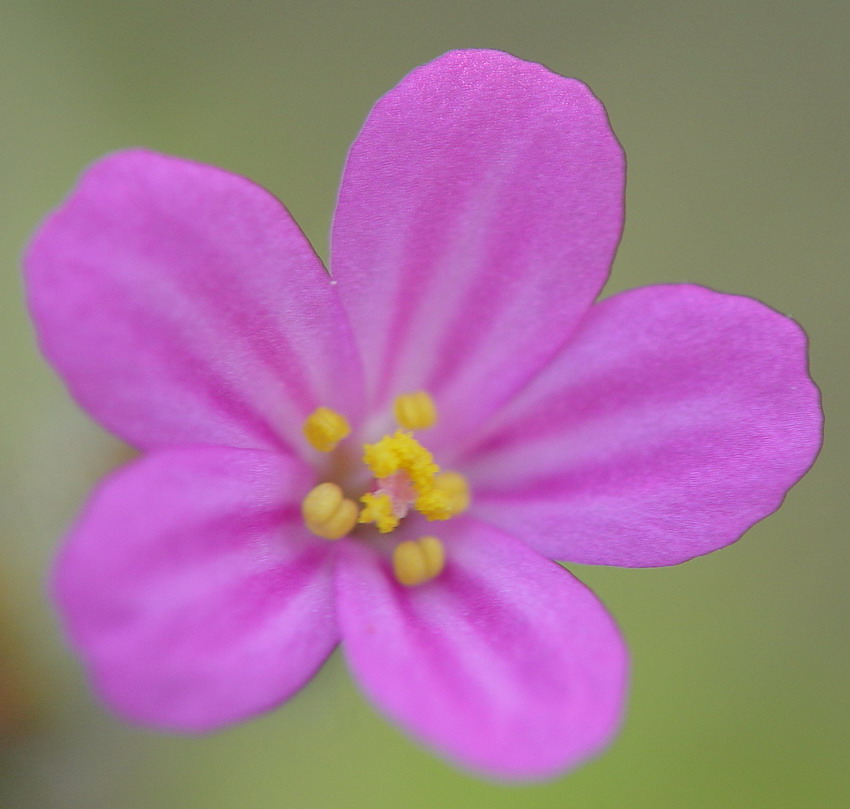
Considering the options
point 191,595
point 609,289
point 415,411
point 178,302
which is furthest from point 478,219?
point 609,289

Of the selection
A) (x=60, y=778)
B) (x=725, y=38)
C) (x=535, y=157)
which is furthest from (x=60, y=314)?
(x=725, y=38)

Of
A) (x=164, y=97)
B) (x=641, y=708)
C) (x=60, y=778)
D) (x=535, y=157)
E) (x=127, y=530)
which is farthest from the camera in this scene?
(x=164, y=97)

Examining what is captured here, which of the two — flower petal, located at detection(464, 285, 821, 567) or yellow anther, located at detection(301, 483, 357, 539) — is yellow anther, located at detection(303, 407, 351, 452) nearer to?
yellow anther, located at detection(301, 483, 357, 539)

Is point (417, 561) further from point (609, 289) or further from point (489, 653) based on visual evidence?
point (609, 289)

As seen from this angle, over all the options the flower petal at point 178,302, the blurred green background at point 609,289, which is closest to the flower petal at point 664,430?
the flower petal at point 178,302

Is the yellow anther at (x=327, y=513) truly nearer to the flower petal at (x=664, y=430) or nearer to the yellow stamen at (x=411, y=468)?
the yellow stamen at (x=411, y=468)

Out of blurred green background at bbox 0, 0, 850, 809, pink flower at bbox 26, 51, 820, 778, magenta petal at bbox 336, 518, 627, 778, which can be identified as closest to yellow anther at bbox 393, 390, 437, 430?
pink flower at bbox 26, 51, 820, 778

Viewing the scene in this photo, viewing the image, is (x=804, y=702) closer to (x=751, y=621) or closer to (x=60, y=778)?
(x=751, y=621)
